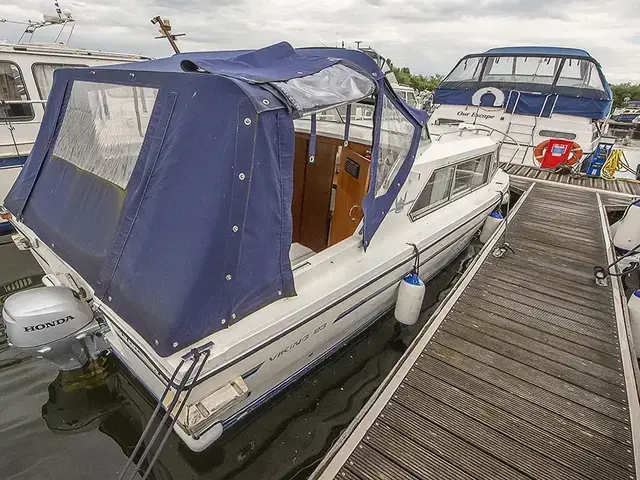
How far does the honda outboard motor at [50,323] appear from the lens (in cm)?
244

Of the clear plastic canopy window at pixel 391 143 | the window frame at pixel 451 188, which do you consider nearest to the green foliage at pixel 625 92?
the window frame at pixel 451 188

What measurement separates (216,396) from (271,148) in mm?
1423

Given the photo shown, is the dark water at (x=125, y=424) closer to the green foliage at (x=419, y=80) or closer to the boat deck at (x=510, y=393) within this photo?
the boat deck at (x=510, y=393)

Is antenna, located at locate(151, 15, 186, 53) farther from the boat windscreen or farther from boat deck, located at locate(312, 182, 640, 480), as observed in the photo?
the boat windscreen

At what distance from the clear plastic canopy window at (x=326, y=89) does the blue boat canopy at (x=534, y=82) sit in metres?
7.94

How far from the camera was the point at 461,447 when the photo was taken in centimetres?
227

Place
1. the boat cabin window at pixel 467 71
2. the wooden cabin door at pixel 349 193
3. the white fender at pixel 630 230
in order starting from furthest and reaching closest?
the boat cabin window at pixel 467 71, the white fender at pixel 630 230, the wooden cabin door at pixel 349 193

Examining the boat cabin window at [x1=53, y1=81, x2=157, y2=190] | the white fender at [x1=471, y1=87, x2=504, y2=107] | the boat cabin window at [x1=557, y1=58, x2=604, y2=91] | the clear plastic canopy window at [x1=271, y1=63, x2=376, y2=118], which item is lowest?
the boat cabin window at [x1=53, y1=81, x2=157, y2=190]

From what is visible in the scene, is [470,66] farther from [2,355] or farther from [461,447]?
[2,355]

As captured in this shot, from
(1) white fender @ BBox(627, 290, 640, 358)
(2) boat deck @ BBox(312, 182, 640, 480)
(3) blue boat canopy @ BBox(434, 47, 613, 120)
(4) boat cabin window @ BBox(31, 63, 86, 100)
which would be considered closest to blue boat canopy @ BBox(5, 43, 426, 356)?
(2) boat deck @ BBox(312, 182, 640, 480)

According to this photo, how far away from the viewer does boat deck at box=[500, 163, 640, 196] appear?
24.4ft

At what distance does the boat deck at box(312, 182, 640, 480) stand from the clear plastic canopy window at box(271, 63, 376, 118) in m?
1.94

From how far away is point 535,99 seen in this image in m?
8.81

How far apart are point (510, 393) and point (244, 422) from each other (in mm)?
1972
